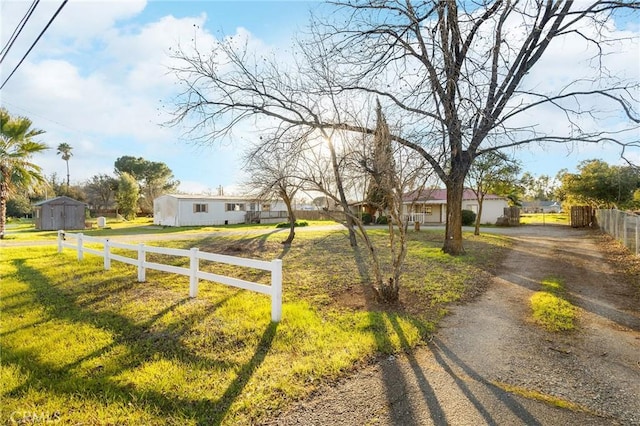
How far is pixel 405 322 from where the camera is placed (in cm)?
523

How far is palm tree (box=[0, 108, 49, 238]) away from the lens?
17.5 meters

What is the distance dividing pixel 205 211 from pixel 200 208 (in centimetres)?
55

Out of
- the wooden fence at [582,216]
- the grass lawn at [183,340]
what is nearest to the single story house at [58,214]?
the grass lawn at [183,340]

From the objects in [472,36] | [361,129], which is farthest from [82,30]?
[472,36]

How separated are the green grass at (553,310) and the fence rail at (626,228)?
5.93 meters

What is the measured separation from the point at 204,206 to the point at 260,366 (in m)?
29.4

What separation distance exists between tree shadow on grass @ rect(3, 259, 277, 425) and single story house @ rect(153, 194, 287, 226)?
70.9ft

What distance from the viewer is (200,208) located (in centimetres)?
3108

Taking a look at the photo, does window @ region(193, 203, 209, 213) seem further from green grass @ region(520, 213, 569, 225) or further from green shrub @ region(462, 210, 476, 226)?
green grass @ region(520, 213, 569, 225)

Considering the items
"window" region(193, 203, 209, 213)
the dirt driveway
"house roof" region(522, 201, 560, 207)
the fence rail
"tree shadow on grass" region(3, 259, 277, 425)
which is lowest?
"tree shadow on grass" region(3, 259, 277, 425)

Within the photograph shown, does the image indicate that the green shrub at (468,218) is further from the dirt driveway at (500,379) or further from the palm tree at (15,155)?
the palm tree at (15,155)

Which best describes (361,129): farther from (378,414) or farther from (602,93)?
(602,93)

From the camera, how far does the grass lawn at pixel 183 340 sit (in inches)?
123

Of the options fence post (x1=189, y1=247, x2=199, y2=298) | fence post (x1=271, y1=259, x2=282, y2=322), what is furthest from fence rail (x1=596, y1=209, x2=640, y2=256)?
fence post (x1=189, y1=247, x2=199, y2=298)
